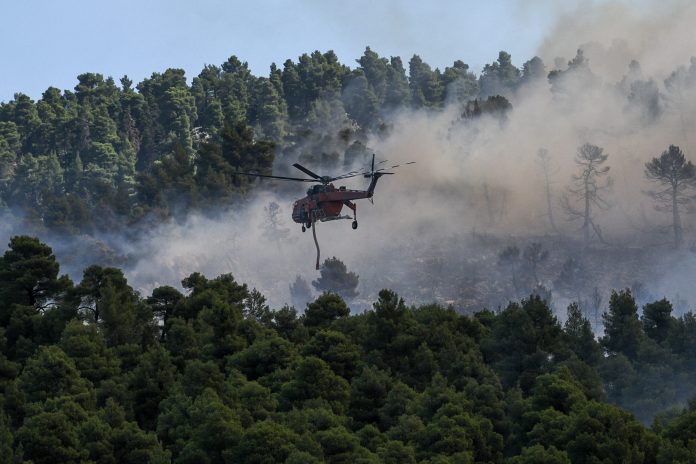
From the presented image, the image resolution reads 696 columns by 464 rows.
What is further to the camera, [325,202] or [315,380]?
[325,202]

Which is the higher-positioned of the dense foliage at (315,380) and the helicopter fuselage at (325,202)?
the helicopter fuselage at (325,202)

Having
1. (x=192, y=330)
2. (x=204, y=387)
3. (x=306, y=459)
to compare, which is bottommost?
(x=306, y=459)

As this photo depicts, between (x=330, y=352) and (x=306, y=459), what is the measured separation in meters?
31.1

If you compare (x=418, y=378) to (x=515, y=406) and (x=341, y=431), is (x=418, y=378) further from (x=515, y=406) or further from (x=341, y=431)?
(x=341, y=431)

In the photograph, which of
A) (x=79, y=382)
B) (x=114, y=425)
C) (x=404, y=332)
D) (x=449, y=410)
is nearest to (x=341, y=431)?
(x=449, y=410)

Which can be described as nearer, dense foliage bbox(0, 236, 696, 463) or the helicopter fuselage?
dense foliage bbox(0, 236, 696, 463)

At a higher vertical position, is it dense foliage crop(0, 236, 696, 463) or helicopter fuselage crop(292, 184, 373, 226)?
helicopter fuselage crop(292, 184, 373, 226)

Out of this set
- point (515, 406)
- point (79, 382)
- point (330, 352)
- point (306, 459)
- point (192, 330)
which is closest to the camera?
point (306, 459)

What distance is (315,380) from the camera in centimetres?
10750

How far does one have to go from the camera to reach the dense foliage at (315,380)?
3632 inches

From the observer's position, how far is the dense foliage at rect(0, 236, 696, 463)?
92.2m

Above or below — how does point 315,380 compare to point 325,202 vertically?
below

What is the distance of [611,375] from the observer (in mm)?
122562

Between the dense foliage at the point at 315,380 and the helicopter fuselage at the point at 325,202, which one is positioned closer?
the dense foliage at the point at 315,380
